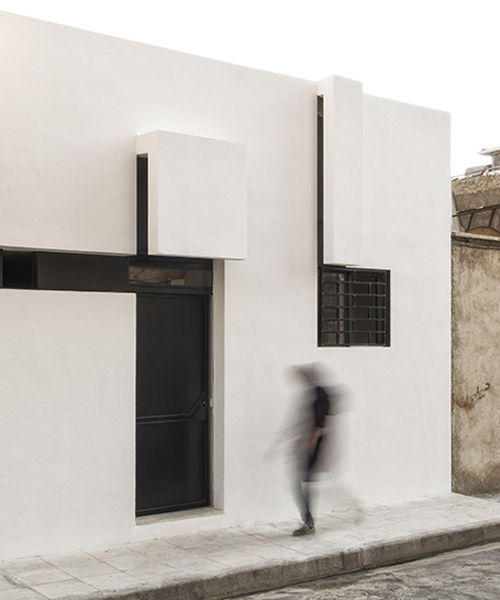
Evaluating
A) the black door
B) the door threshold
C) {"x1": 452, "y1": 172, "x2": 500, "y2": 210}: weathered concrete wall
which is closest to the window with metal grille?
the black door

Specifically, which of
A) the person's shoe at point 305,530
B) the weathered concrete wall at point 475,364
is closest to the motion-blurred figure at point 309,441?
the person's shoe at point 305,530

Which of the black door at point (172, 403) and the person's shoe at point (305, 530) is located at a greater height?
the black door at point (172, 403)

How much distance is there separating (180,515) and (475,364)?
4.44m

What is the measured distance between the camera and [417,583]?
21.0 feet

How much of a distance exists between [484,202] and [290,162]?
17.3 feet

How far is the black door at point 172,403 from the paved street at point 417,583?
67.7 inches

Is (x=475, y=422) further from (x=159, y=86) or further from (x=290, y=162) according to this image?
(x=159, y=86)

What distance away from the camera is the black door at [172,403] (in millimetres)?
7414

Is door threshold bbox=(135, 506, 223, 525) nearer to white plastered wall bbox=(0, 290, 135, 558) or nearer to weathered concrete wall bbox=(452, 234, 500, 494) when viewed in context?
white plastered wall bbox=(0, 290, 135, 558)

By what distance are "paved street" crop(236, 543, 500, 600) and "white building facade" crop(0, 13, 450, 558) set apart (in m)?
1.42

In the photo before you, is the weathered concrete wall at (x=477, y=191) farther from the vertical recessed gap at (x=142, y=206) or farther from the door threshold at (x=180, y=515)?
the door threshold at (x=180, y=515)

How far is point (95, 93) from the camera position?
6883 mm

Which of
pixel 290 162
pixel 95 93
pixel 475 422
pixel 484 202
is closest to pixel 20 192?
pixel 95 93

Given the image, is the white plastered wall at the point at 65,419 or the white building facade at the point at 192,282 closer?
the white plastered wall at the point at 65,419
